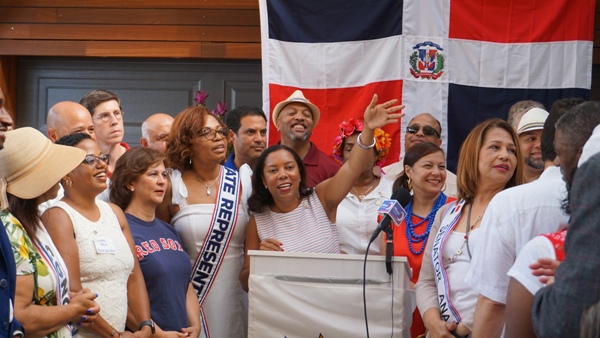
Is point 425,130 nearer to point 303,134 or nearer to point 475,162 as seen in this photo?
point 303,134

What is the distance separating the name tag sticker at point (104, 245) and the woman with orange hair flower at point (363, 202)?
128cm

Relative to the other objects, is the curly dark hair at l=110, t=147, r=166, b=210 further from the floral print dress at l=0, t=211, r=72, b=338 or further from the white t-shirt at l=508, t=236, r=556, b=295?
the white t-shirt at l=508, t=236, r=556, b=295

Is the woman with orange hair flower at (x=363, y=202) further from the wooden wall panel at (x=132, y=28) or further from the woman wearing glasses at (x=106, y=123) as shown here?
the wooden wall panel at (x=132, y=28)

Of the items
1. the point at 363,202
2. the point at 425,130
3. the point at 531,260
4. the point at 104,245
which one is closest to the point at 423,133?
the point at 425,130

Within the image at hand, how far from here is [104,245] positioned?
3.46 metres

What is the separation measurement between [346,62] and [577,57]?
1.49 meters

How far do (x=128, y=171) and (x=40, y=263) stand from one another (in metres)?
1.10

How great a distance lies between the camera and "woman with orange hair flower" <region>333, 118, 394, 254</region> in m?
4.39

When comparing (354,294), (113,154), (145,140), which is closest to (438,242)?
(354,294)

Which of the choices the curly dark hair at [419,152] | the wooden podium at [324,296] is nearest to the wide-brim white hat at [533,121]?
the curly dark hair at [419,152]

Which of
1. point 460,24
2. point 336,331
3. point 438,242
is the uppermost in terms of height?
point 460,24

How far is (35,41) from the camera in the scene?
672cm

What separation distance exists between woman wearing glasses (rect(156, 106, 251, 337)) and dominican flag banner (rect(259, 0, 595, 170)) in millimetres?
1543

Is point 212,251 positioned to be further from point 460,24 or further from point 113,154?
point 460,24
